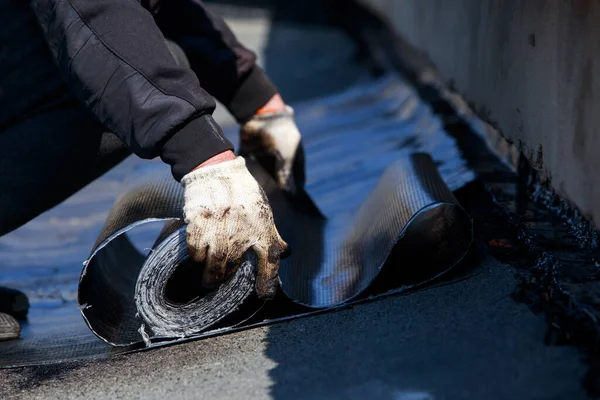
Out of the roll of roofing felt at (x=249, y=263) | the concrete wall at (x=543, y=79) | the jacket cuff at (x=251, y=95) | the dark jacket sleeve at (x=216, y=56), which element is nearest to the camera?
the concrete wall at (x=543, y=79)

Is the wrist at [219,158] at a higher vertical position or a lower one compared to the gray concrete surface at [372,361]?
higher

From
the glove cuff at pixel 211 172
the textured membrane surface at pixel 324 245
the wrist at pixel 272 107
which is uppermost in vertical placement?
the glove cuff at pixel 211 172

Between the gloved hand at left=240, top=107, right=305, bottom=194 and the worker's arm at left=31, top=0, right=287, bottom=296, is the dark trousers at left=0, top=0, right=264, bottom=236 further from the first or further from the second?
the gloved hand at left=240, top=107, right=305, bottom=194

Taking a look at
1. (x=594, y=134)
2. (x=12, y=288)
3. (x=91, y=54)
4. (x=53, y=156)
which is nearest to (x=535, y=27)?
(x=594, y=134)

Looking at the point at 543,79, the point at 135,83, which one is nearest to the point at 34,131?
the point at 135,83

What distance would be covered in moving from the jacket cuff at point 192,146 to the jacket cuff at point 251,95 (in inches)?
39.2

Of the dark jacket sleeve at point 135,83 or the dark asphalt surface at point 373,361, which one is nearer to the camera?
the dark asphalt surface at point 373,361

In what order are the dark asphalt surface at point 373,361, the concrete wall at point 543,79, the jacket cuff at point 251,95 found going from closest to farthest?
the dark asphalt surface at point 373,361 → the concrete wall at point 543,79 → the jacket cuff at point 251,95

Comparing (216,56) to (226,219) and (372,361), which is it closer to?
(226,219)

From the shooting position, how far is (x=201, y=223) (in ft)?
6.70

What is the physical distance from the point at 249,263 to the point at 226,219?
0.19m

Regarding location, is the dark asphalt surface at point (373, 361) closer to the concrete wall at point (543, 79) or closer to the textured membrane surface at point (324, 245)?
the textured membrane surface at point (324, 245)

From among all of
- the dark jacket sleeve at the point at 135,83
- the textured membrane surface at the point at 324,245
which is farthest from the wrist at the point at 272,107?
the dark jacket sleeve at the point at 135,83

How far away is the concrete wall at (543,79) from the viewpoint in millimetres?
2018
